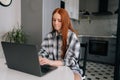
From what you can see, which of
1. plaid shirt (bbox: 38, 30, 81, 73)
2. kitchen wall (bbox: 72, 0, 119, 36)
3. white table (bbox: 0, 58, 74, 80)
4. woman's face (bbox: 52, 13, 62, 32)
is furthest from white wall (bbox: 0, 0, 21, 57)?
kitchen wall (bbox: 72, 0, 119, 36)

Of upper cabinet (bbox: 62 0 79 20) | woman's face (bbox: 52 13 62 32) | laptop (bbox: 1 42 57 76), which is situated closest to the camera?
laptop (bbox: 1 42 57 76)

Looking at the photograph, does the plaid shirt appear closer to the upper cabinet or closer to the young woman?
the young woman

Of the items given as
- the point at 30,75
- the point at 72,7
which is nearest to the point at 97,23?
the point at 72,7

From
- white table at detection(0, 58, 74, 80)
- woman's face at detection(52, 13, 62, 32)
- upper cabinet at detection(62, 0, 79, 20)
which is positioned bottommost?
Result: white table at detection(0, 58, 74, 80)

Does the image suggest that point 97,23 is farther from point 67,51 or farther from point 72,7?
point 67,51

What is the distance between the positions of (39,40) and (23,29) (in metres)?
0.43

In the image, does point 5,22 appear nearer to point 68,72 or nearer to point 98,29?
point 68,72

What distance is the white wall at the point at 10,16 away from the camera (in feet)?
8.16

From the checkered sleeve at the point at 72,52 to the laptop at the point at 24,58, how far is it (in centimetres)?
26

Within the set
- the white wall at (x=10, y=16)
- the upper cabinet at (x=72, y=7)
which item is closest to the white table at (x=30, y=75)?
the white wall at (x=10, y=16)

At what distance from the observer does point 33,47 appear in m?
0.90

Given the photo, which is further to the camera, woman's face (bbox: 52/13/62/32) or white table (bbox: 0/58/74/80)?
woman's face (bbox: 52/13/62/32)

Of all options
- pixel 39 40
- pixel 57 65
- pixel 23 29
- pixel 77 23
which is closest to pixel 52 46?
pixel 57 65

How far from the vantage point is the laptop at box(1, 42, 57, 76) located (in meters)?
0.92
